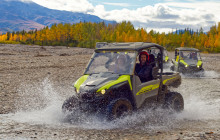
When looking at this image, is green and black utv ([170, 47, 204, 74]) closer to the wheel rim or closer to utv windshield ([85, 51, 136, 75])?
the wheel rim

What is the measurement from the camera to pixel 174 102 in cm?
850

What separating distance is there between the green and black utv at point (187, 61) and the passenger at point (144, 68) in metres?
12.7

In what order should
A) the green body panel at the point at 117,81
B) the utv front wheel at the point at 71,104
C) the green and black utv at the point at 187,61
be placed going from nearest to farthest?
the green body panel at the point at 117,81
the utv front wheel at the point at 71,104
the green and black utv at the point at 187,61

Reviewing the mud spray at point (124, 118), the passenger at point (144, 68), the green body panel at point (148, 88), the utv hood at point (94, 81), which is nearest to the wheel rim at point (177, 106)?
the mud spray at point (124, 118)

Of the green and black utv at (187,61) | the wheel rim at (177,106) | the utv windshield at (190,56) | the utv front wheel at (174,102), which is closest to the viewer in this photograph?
the utv front wheel at (174,102)

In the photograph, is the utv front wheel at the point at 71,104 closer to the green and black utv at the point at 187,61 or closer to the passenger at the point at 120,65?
the passenger at the point at 120,65

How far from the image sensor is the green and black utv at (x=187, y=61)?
19.9 meters

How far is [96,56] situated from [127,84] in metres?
1.48

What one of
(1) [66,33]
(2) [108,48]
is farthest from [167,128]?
(1) [66,33]

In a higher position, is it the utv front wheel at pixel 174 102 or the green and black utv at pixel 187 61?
the green and black utv at pixel 187 61

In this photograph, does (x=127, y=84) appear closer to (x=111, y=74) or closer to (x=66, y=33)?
(x=111, y=74)

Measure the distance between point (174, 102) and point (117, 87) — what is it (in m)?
2.61

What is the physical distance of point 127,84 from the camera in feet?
22.8

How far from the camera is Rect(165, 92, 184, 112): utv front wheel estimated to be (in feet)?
27.2
